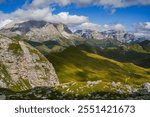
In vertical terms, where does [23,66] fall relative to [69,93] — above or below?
above

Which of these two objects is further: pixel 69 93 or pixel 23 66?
pixel 23 66

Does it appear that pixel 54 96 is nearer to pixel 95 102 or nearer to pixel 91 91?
pixel 91 91

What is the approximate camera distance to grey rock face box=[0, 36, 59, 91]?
138 m

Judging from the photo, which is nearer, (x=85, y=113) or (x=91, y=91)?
(x=85, y=113)

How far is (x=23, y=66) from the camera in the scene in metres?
145

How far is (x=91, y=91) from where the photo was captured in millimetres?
69250

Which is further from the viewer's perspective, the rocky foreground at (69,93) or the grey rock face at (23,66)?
the grey rock face at (23,66)

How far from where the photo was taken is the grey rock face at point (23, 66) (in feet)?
451

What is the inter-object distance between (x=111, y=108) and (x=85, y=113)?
2.09m

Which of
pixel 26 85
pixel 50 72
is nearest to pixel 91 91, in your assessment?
pixel 26 85

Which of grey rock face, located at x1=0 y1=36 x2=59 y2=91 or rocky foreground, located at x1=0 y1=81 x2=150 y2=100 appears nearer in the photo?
rocky foreground, located at x1=0 y1=81 x2=150 y2=100

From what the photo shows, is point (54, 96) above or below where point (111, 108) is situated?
below

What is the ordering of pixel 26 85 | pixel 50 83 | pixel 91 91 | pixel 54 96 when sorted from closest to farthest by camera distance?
1. pixel 54 96
2. pixel 91 91
3. pixel 26 85
4. pixel 50 83

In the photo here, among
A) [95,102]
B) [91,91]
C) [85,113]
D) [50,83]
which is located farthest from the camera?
[50,83]
